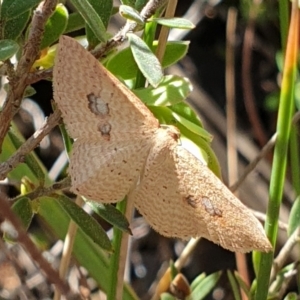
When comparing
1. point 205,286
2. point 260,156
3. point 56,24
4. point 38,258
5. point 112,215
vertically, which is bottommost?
point 205,286

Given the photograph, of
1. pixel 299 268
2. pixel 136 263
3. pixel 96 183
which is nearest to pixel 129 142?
pixel 96 183

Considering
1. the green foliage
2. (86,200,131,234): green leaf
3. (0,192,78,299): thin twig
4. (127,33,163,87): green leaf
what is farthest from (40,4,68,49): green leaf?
(0,192,78,299): thin twig

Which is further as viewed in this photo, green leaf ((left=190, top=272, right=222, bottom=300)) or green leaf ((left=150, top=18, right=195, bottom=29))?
green leaf ((left=190, top=272, right=222, bottom=300))

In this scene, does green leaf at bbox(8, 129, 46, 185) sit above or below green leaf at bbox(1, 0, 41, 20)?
below

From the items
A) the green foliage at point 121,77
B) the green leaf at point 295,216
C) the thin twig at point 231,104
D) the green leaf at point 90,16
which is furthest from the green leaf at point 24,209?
the thin twig at point 231,104

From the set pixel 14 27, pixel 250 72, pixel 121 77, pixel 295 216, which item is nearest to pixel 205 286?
pixel 295 216

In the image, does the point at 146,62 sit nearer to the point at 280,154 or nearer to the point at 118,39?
the point at 118,39

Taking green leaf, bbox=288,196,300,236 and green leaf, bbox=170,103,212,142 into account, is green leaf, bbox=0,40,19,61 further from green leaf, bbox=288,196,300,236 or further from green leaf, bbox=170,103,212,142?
green leaf, bbox=288,196,300,236
